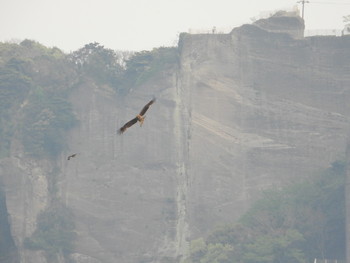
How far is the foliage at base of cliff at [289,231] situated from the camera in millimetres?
89125

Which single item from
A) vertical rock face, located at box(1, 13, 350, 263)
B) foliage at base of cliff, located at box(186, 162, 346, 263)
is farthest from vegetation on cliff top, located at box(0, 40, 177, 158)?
foliage at base of cliff, located at box(186, 162, 346, 263)

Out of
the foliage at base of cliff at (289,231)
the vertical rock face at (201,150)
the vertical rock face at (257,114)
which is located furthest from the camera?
the vertical rock face at (201,150)

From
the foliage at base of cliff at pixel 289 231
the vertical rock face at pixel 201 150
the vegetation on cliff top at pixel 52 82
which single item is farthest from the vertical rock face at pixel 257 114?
the vegetation on cliff top at pixel 52 82

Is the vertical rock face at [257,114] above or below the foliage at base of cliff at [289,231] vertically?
above

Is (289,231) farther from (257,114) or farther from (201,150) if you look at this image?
(257,114)

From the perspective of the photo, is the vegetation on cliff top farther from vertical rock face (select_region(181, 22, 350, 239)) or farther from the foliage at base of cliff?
the foliage at base of cliff

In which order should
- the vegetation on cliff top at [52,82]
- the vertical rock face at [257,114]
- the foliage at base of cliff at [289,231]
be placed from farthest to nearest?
the vegetation on cliff top at [52,82], the vertical rock face at [257,114], the foliage at base of cliff at [289,231]

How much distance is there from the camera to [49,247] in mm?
97750

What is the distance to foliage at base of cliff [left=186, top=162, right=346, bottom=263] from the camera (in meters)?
89.1

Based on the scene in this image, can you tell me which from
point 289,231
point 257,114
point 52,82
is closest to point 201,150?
point 257,114

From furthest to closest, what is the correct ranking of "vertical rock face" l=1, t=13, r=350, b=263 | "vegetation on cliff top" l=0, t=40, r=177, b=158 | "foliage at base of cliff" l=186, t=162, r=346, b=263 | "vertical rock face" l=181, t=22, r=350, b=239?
"vegetation on cliff top" l=0, t=40, r=177, b=158, "vertical rock face" l=1, t=13, r=350, b=263, "vertical rock face" l=181, t=22, r=350, b=239, "foliage at base of cliff" l=186, t=162, r=346, b=263

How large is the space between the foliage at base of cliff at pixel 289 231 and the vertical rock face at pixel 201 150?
3.66 meters

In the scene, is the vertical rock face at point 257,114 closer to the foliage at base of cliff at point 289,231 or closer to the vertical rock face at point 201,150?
the vertical rock face at point 201,150

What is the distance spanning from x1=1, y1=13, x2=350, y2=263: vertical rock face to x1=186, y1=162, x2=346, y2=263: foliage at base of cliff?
3.66 meters
